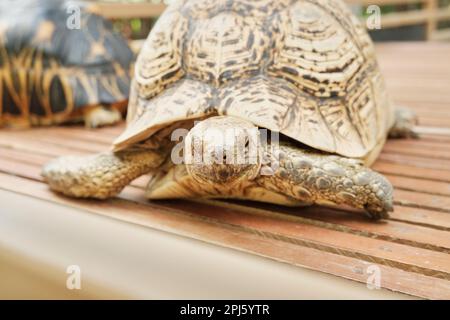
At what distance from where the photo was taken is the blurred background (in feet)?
15.1

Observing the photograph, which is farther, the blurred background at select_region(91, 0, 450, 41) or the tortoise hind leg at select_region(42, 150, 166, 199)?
the blurred background at select_region(91, 0, 450, 41)

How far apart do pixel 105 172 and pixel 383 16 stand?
6362 mm

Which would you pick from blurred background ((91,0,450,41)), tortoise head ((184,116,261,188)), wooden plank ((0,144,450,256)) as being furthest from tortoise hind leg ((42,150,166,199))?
blurred background ((91,0,450,41))

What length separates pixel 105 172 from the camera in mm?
1798

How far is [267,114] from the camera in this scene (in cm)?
153

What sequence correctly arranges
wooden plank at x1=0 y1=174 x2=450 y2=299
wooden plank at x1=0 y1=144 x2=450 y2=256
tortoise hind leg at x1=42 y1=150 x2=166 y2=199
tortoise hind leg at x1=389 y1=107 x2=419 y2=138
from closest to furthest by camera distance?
wooden plank at x1=0 y1=174 x2=450 y2=299
wooden plank at x1=0 y1=144 x2=450 y2=256
tortoise hind leg at x1=42 y1=150 x2=166 y2=199
tortoise hind leg at x1=389 y1=107 x2=419 y2=138

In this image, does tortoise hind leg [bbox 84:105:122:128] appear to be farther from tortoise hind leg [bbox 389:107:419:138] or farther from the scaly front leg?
the scaly front leg

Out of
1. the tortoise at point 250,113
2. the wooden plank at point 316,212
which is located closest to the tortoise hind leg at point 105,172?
the tortoise at point 250,113

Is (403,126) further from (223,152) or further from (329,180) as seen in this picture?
(223,152)

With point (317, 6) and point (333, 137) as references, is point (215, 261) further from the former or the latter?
point (317, 6)

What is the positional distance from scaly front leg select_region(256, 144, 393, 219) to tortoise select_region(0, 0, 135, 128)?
5.85 feet

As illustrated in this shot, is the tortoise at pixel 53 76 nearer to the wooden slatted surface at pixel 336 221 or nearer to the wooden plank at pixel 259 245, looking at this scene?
the wooden slatted surface at pixel 336 221

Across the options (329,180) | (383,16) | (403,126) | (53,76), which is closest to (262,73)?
(329,180)

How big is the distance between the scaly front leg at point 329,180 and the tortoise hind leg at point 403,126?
40.6 inches
